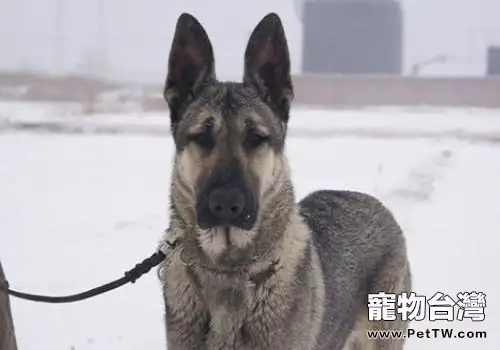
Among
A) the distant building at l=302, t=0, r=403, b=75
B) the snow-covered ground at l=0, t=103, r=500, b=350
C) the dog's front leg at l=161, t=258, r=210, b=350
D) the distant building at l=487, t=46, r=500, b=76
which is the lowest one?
the snow-covered ground at l=0, t=103, r=500, b=350

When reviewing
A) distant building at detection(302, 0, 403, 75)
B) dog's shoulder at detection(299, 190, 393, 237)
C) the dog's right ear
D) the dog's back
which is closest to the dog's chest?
the dog's back

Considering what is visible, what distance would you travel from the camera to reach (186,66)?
3773 millimetres

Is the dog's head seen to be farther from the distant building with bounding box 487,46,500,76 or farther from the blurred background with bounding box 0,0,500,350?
the distant building with bounding box 487,46,500,76

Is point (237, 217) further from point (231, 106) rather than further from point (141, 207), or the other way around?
point (141, 207)

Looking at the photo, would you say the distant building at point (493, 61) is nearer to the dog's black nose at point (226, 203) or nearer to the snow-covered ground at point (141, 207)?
the snow-covered ground at point (141, 207)

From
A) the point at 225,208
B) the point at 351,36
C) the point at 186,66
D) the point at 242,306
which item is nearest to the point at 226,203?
the point at 225,208

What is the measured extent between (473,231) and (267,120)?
729 cm

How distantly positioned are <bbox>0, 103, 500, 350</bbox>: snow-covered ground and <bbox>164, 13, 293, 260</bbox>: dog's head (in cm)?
287

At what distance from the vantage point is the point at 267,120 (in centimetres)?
365

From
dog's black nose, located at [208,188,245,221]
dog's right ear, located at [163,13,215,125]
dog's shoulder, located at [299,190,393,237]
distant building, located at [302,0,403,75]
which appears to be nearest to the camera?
dog's black nose, located at [208,188,245,221]

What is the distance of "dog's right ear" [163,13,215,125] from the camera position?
12.1 feet

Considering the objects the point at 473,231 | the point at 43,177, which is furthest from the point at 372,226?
the point at 43,177

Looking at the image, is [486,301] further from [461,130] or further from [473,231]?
[461,130]

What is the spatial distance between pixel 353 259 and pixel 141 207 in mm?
8162
